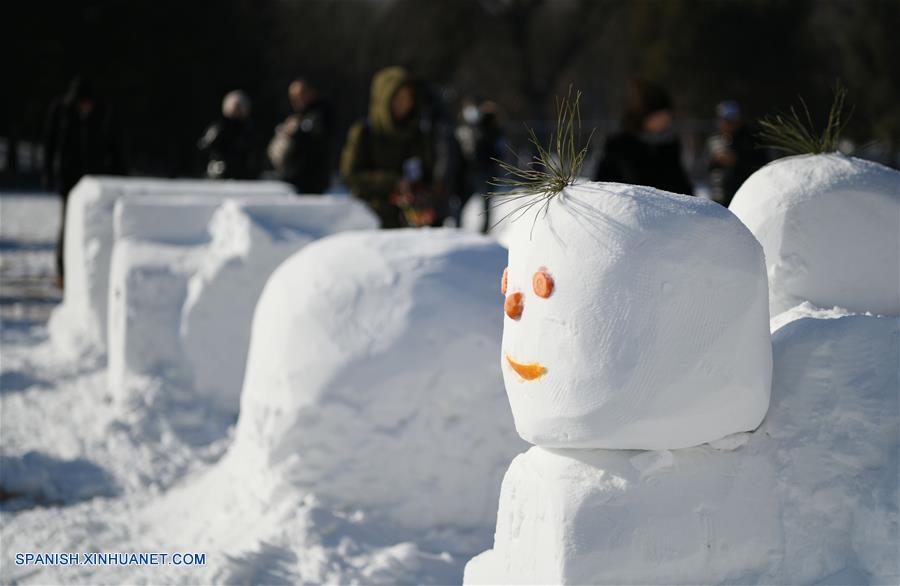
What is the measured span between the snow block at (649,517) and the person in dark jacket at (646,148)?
2649mm

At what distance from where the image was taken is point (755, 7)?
3216cm

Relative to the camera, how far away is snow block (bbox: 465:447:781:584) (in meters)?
2.56

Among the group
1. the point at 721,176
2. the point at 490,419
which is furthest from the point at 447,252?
the point at 721,176

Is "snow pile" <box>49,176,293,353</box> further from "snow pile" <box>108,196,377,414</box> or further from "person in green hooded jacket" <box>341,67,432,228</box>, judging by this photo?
"snow pile" <box>108,196,377,414</box>

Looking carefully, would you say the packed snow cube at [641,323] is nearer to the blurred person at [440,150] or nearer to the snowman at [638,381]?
the snowman at [638,381]

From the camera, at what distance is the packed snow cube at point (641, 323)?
2475mm

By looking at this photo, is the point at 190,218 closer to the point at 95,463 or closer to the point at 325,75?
the point at 95,463

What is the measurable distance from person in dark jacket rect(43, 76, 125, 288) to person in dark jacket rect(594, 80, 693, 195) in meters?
5.77

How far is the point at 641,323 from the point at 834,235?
78 cm

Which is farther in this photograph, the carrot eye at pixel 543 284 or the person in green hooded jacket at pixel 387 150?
the person in green hooded jacket at pixel 387 150

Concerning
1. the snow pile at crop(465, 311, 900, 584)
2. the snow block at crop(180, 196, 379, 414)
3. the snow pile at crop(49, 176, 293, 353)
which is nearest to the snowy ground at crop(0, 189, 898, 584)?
the snow pile at crop(465, 311, 900, 584)

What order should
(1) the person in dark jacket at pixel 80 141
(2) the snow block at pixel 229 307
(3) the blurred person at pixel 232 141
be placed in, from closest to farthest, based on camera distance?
(2) the snow block at pixel 229 307 < (3) the blurred person at pixel 232 141 < (1) the person in dark jacket at pixel 80 141

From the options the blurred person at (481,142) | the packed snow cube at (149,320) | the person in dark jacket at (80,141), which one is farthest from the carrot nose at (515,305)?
the blurred person at (481,142)

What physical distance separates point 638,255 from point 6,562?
293 cm
